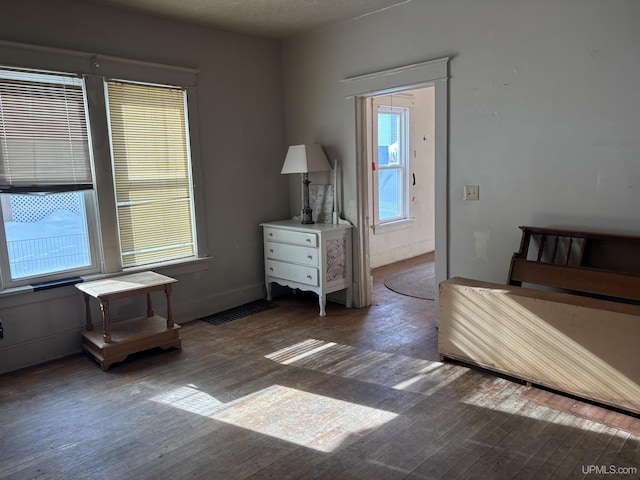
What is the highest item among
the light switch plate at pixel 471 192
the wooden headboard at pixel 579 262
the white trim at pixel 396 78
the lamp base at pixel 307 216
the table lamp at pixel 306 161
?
the white trim at pixel 396 78

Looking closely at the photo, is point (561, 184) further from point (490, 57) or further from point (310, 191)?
point (310, 191)


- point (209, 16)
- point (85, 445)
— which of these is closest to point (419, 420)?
point (85, 445)

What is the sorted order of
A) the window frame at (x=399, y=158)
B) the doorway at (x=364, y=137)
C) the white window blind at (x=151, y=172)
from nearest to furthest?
the doorway at (x=364, y=137), the white window blind at (x=151, y=172), the window frame at (x=399, y=158)

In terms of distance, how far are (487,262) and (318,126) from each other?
2092mm

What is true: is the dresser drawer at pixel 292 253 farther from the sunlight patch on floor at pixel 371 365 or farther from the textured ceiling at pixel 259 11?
the textured ceiling at pixel 259 11

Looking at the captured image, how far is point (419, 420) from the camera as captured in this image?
2.53 m

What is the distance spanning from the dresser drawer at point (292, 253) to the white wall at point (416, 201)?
182cm

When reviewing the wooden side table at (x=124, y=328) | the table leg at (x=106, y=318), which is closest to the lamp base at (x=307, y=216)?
the wooden side table at (x=124, y=328)

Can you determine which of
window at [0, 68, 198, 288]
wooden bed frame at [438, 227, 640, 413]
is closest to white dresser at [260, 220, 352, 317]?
window at [0, 68, 198, 288]

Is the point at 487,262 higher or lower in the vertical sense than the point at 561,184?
lower

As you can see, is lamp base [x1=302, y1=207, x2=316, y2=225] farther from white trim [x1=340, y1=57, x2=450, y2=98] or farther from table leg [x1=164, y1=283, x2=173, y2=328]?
table leg [x1=164, y1=283, x2=173, y2=328]

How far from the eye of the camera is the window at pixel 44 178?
3.27 metres

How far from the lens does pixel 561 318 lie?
264 cm

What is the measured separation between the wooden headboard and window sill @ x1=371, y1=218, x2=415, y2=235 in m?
2.95
